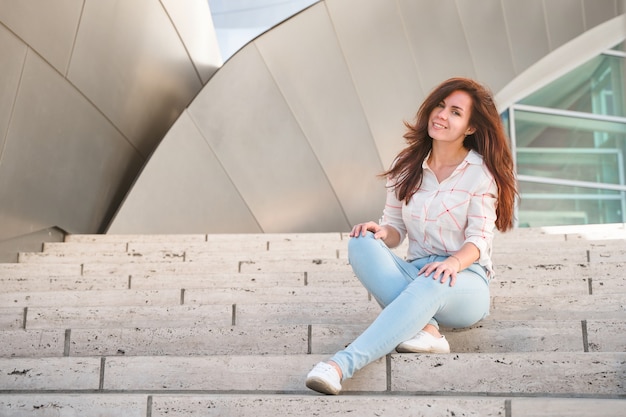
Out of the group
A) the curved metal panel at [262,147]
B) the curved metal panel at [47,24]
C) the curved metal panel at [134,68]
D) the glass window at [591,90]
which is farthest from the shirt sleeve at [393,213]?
the glass window at [591,90]

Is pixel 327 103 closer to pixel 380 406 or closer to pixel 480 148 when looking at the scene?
pixel 480 148

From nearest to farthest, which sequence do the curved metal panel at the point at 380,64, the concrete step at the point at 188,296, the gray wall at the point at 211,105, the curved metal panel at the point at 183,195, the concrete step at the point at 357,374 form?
the concrete step at the point at 357,374 < the concrete step at the point at 188,296 < the gray wall at the point at 211,105 < the curved metal panel at the point at 183,195 < the curved metal panel at the point at 380,64

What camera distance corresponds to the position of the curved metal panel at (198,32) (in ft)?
37.2

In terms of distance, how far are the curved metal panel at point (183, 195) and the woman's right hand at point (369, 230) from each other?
663cm

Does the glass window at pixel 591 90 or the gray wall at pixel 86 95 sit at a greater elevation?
the glass window at pixel 591 90

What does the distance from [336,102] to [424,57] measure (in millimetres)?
1924

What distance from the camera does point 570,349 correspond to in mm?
3424

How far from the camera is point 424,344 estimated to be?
3180 millimetres

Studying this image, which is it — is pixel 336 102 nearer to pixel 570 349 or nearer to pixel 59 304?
pixel 59 304

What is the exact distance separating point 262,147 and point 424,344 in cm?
823

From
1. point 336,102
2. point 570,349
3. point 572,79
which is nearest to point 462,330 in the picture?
point 570,349

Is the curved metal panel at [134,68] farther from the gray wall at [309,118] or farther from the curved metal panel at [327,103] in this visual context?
the curved metal panel at [327,103]

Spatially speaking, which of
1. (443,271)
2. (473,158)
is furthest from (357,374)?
(473,158)

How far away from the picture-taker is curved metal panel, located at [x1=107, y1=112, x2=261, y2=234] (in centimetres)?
1000
